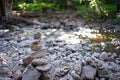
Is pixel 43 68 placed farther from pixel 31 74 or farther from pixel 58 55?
pixel 58 55

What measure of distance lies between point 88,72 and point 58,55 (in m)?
3.11

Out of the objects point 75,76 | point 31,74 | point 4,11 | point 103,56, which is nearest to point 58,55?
point 103,56

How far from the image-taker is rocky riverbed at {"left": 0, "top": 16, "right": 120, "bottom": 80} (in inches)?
314

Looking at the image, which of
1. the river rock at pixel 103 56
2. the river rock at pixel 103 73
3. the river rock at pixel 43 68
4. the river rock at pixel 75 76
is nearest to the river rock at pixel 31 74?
the river rock at pixel 43 68

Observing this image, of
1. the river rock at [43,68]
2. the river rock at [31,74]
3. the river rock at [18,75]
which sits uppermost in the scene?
the river rock at [43,68]

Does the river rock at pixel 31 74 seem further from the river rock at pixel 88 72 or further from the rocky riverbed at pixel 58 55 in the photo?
the river rock at pixel 88 72

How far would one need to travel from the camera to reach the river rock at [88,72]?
8102 mm

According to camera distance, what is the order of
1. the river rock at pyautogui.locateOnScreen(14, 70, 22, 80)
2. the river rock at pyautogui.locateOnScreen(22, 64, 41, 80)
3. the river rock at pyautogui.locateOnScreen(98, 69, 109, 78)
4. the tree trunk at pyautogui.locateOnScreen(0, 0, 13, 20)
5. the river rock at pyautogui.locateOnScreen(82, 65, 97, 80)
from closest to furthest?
the river rock at pyautogui.locateOnScreen(22, 64, 41, 80) → the river rock at pyautogui.locateOnScreen(14, 70, 22, 80) → the river rock at pyautogui.locateOnScreen(82, 65, 97, 80) → the river rock at pyautogui.locateOnScreen(98, 69, 109, 78) → the tree trunk at pyautogui.locateOnScreen(0, 0, 13, 20)

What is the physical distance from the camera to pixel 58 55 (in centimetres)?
1116

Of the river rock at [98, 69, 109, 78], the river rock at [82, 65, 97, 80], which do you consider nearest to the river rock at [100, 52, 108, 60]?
the river rock at [98, 69, 109, 78]

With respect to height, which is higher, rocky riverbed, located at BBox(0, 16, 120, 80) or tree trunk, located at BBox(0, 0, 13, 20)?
tree trunk, located at BBox(0, 0, 13, 20)

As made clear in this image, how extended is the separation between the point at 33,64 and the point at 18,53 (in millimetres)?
3932

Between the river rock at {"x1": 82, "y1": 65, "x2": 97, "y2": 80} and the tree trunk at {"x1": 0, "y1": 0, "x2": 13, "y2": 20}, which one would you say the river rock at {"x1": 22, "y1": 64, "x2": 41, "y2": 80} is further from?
the tree trunk at {"x1": 0, "y1": 0, "x2": 13, "y2": 20}

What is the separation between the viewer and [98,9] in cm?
2105
